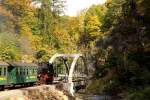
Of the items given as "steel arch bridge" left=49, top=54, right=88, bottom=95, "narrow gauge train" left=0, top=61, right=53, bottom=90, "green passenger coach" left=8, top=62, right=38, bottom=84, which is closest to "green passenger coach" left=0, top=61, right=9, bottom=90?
"narrow gauge train" left=0, top=61, right=53, bottom=90

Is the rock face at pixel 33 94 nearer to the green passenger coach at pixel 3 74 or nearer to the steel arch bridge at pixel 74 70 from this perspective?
the green passenger coach at pixel 3 74

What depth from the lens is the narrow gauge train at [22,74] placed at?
3772 centimetres

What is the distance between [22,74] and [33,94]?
1060 centimetres

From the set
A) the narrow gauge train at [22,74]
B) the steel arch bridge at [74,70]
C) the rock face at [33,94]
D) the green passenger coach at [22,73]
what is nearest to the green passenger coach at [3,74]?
the narrow gauge train at [22,74]

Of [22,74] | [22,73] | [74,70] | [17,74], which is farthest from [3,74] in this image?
[74,70]

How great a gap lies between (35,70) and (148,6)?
69.8 feet

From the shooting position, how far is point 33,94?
110 feet

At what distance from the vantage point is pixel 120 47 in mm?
41875

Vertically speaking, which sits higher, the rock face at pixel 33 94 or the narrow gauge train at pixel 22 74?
the narrow gauge train at pixel 22 74

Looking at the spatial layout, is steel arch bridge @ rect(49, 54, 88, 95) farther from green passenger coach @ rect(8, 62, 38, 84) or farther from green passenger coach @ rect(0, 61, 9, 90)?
green passenger coach @ rect(0, 61, 9, 90)

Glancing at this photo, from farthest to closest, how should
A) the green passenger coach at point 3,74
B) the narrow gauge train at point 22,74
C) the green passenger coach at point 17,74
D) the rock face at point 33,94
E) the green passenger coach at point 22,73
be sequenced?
the green passenger coach at point 22,73 → the narrow gauge train at point 22,74 → the green passenger coach at point 17,74 → the green passenger coach at point 3,74 → the rock face at point 33,94

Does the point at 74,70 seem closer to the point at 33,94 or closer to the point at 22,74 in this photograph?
the point at 22,74

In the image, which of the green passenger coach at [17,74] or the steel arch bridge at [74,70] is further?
the steel arch bridge at [74,70]

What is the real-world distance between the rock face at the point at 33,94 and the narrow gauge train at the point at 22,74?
3265 millimetres
